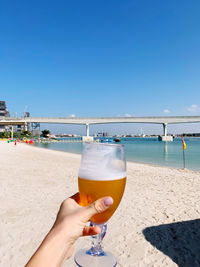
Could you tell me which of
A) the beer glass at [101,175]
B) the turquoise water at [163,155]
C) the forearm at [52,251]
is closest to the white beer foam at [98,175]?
the beer glass at [101,175]

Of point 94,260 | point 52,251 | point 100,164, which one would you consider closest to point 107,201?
point 100,164

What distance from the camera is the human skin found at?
2.85 feet

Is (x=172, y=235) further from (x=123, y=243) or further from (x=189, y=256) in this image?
(x=123, y=243)

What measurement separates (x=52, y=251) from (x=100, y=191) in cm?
34

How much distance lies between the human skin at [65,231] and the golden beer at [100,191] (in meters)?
0.04

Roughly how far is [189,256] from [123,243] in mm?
918

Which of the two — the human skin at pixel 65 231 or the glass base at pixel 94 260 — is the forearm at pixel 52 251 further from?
the glass base at pixel 94 260

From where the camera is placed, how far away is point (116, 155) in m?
1.08

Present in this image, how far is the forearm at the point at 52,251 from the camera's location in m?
0.85

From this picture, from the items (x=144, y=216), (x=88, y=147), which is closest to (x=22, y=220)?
(x=144, y=216)

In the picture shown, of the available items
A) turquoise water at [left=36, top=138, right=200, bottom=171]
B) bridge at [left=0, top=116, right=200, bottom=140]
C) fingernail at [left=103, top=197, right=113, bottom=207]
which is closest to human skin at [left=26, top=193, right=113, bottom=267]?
fingernail at [left=103, top=197, right=113, bottom=207]

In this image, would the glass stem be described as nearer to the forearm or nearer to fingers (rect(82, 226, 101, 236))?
fingers (rect(82, 226, 101, 236))

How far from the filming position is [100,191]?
101cm

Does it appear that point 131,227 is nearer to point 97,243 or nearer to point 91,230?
point 97,243
